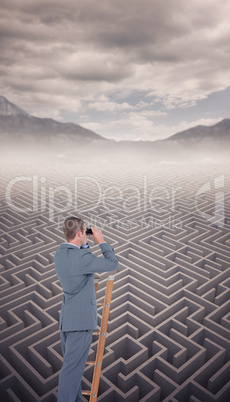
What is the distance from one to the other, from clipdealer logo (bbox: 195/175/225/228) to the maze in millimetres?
23

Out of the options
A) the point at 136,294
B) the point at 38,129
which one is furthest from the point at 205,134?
the point at 136,294

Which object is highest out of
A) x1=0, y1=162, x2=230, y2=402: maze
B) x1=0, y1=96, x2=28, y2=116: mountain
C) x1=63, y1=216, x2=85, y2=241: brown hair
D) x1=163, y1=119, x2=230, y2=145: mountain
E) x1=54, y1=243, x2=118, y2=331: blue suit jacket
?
x1=0, y1=96, x2=28, y2=116: mountain

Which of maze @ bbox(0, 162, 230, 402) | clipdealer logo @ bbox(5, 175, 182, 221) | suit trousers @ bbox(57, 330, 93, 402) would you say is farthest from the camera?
clipdealer logo @ bbox(5, 175, 182, 221)

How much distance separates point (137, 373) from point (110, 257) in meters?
1.19

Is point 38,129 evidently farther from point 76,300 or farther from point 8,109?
point 76,300

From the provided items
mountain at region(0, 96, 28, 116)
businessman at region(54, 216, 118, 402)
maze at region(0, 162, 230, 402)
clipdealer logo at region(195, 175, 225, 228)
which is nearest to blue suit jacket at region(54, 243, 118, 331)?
businessman at region(54, 216, 118, 402)

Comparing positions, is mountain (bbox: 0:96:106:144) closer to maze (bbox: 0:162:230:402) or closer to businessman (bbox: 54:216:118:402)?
maze (bbox: 0:162:230:402)

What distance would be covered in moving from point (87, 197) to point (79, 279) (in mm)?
4694

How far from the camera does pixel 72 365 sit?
173 cm

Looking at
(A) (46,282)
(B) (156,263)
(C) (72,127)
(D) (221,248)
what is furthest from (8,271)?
(C) (72,127)

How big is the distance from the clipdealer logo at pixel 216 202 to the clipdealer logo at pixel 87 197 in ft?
1.78

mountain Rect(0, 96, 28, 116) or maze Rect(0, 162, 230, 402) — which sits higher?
mountain Rect(0, 96, 28, 116)

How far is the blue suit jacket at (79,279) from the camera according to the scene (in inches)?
68.4

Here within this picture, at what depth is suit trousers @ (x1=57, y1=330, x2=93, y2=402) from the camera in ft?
5.65
